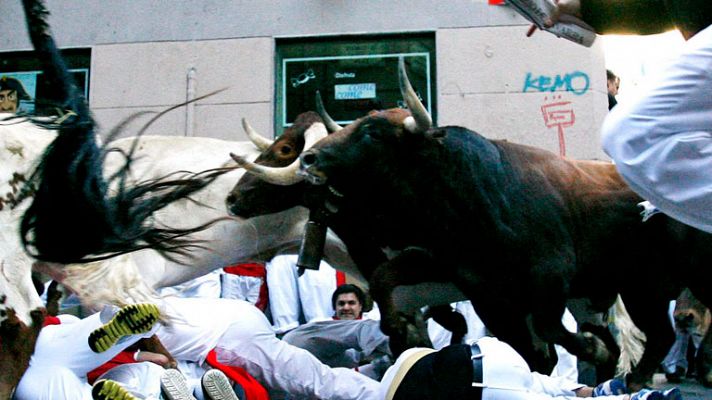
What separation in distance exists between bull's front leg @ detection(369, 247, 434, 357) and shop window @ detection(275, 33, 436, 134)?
363cm

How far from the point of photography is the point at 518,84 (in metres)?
9.13

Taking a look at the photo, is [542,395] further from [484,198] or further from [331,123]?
[331,123]

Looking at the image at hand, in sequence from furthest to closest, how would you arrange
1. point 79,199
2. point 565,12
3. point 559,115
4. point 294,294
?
1. point 559,115
2. point 294,294
3. point 565,12
4. point 79,199

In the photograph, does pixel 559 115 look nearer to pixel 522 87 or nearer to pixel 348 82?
pixel 522 87

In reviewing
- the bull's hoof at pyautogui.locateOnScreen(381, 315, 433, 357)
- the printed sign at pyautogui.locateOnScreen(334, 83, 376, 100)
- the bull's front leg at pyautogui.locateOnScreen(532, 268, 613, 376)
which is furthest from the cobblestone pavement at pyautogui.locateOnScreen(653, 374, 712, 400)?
the printed sign at pyautogui.locateOnScreen(334, 83, 376, 100)

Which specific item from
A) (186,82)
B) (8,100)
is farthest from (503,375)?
(186,82)

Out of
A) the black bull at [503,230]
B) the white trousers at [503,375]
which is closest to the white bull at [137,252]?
the black bull at [503,230]

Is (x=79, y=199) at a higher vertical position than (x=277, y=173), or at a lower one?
lower

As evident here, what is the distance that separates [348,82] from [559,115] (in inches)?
74.2

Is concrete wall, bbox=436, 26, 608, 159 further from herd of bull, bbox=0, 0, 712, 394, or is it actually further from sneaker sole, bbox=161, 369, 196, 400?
sneaker sole, bbox=161, 369, 196, 400

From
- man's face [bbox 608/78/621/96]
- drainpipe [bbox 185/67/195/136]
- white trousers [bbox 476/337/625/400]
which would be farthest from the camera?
drainpipe [bbox 185/67/195/136]

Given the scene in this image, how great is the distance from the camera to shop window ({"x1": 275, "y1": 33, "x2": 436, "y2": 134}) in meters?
9.33

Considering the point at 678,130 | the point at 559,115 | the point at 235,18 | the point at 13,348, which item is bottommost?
the point at 13,348

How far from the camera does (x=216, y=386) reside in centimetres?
422
